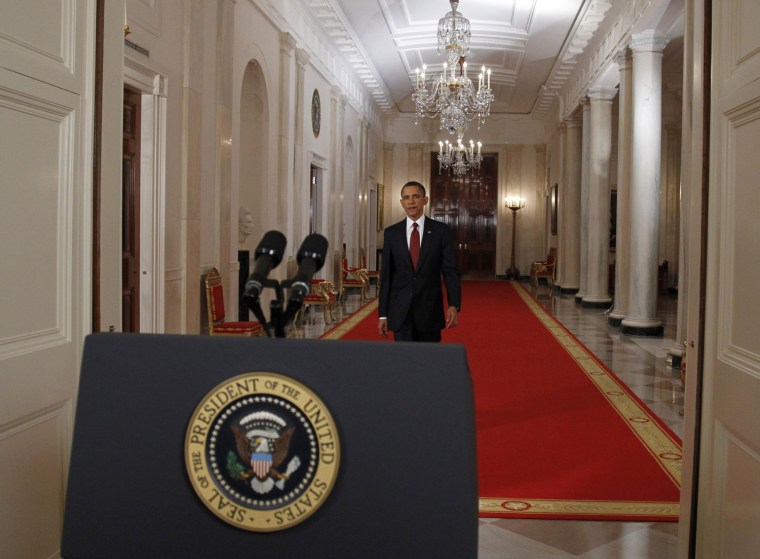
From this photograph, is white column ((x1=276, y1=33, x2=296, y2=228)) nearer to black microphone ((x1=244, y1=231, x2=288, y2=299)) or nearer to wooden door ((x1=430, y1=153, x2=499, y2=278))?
black microphone ((x1=244, y1=231, x2=288, y2=299))

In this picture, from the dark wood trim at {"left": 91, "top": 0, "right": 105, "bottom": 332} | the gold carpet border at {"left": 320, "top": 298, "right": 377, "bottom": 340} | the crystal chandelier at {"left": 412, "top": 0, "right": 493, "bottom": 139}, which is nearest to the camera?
the dark wood trim at {"left": 91, "top": 0, "right": 105, "bottom": 332}

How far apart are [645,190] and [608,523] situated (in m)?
7.94

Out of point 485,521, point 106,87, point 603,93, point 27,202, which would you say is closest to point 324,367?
point 27,202

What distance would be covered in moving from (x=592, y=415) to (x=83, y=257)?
4655 mm

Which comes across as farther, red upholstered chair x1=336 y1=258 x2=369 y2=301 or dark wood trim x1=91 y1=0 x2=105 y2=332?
red upholstered chair x1=336 y1=258 x2=369 y2=301

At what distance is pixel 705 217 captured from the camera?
9.18 ft

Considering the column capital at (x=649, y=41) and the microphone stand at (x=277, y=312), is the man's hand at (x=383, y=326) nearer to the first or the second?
the microphone stand at (x=277, y=312)

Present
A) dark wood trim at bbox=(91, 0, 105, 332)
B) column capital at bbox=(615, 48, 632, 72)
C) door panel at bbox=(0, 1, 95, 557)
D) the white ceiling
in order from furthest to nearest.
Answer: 1. the white ceiling
2. column capital at bbox=(615, 48, 632, 72)
3. dark wood trim at bbox=(91, 0, 105, 332)
4. door panel at bbox=(0, 1, 95, 557)

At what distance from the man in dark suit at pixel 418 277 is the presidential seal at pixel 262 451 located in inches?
138

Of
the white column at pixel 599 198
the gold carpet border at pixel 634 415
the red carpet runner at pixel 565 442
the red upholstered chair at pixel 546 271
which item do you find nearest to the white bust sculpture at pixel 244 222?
the red carpet runner at pixel 565 442

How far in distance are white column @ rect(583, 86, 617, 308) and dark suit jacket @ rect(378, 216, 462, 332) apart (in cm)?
986

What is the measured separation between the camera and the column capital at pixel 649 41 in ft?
34.7

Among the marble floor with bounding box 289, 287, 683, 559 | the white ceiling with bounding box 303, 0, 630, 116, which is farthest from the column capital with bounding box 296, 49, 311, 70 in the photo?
the marble floor with bounding box 289, 287, 683, 559

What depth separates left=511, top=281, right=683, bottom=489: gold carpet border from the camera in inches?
194
